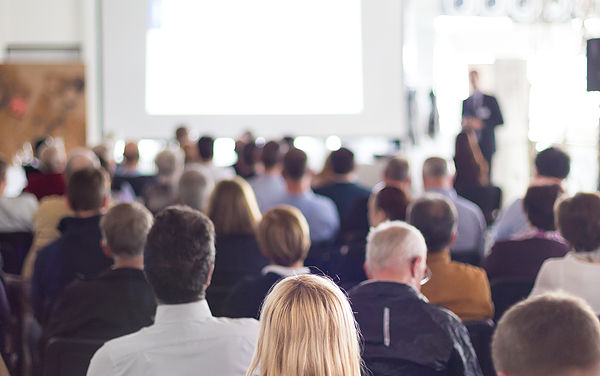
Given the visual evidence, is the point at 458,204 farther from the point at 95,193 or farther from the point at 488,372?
the point at 95,193

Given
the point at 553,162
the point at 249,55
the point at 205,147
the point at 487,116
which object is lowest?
the point at 553,162

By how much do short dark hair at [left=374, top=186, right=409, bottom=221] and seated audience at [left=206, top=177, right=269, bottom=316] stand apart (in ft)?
2.01

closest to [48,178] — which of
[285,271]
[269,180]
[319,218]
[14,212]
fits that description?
[14,212]

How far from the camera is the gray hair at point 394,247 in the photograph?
236 cm

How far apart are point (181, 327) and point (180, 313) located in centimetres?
4

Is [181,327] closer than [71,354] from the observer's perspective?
Yes

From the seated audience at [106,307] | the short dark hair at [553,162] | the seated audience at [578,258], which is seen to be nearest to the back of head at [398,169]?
the short dark hair at [553,162]

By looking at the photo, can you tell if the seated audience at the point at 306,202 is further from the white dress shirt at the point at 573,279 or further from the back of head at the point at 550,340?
the back of head at the point at 550,340

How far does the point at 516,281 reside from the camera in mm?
2986

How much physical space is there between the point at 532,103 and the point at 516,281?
26.6ft

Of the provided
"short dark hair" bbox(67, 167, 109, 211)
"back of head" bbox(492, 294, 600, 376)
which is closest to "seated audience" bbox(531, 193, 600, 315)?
"back of head" bbox(492, 294, 600, 376)

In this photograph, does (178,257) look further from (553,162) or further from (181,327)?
(553,162)

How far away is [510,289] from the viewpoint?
2990 millimetres

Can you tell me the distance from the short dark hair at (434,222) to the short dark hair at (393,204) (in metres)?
0.54
